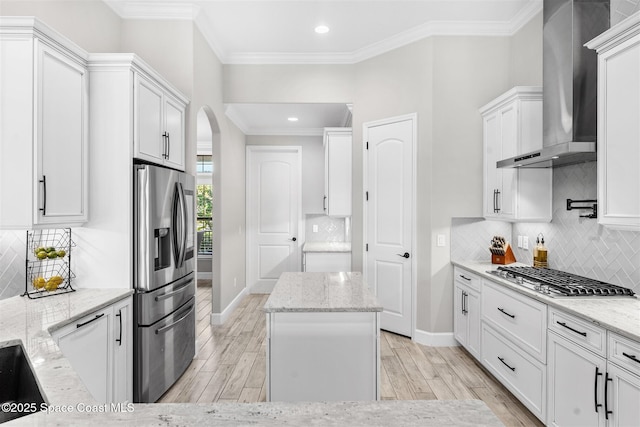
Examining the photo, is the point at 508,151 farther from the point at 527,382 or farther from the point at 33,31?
the point at 33,31

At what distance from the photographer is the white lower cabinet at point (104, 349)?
182cm

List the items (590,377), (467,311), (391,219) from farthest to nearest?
(391,219)
(467,311)
(590,377)

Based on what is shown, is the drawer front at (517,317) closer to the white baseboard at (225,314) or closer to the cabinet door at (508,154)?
the cabinet door at (508,154)

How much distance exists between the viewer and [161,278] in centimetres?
252

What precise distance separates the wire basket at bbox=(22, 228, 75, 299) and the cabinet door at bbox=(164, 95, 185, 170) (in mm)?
910

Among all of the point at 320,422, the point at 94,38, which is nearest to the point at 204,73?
the point at 94,38

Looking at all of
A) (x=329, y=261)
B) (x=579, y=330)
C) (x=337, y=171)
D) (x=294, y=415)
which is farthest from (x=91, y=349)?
(x=337, y=171)

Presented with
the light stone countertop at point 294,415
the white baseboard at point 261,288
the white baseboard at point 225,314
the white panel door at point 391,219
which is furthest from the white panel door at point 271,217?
the light stone countertop at point 294,415

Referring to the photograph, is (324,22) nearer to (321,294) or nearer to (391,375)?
(321,294)

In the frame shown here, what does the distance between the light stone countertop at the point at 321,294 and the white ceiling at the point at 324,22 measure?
237 centimetres

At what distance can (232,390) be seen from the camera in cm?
274

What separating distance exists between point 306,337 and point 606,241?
6.85ft

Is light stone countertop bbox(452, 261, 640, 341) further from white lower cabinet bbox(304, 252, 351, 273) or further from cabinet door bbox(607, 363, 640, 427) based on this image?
white lower cabinet bbox(304, 252, 351, 273)

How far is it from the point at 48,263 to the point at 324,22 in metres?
3.02
